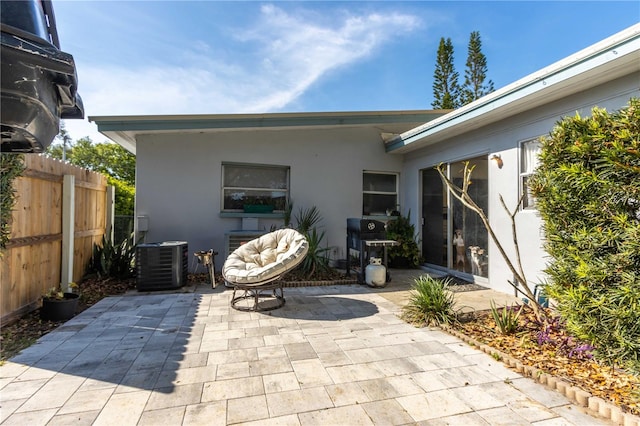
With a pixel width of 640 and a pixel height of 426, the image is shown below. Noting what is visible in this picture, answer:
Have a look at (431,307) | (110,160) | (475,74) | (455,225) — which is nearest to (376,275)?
(431,307)

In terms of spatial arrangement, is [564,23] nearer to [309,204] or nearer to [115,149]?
[309,204]

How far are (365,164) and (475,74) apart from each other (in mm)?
13846

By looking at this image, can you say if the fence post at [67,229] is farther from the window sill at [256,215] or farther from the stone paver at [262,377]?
the window sill at [256,215]

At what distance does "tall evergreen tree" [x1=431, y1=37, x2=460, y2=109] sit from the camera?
16938 mm

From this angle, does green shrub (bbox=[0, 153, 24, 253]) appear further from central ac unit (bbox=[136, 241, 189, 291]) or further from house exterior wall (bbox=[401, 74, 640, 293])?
house exterior wall (bbox=[401, 74, 640, 293])

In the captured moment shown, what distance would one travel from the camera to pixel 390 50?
8273 millimetres

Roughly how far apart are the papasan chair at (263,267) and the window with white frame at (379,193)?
3.27m

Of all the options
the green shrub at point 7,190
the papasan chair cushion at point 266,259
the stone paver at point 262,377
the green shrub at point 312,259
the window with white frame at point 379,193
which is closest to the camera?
the stone paver at point 262,377

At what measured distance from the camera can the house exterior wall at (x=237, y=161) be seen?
601 cm

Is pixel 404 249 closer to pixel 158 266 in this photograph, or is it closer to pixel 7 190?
pixel 158 266

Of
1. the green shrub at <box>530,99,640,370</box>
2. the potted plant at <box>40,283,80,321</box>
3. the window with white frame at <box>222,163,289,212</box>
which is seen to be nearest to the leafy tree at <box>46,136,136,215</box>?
the window with white frame at <box>222,163,289,212</box>

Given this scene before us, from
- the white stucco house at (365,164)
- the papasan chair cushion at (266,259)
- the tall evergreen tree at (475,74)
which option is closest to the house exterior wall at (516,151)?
the white stucco house at (365,164)

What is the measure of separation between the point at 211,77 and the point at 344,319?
5535 millimetres

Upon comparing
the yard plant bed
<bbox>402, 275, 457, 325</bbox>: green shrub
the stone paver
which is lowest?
the stone paver
